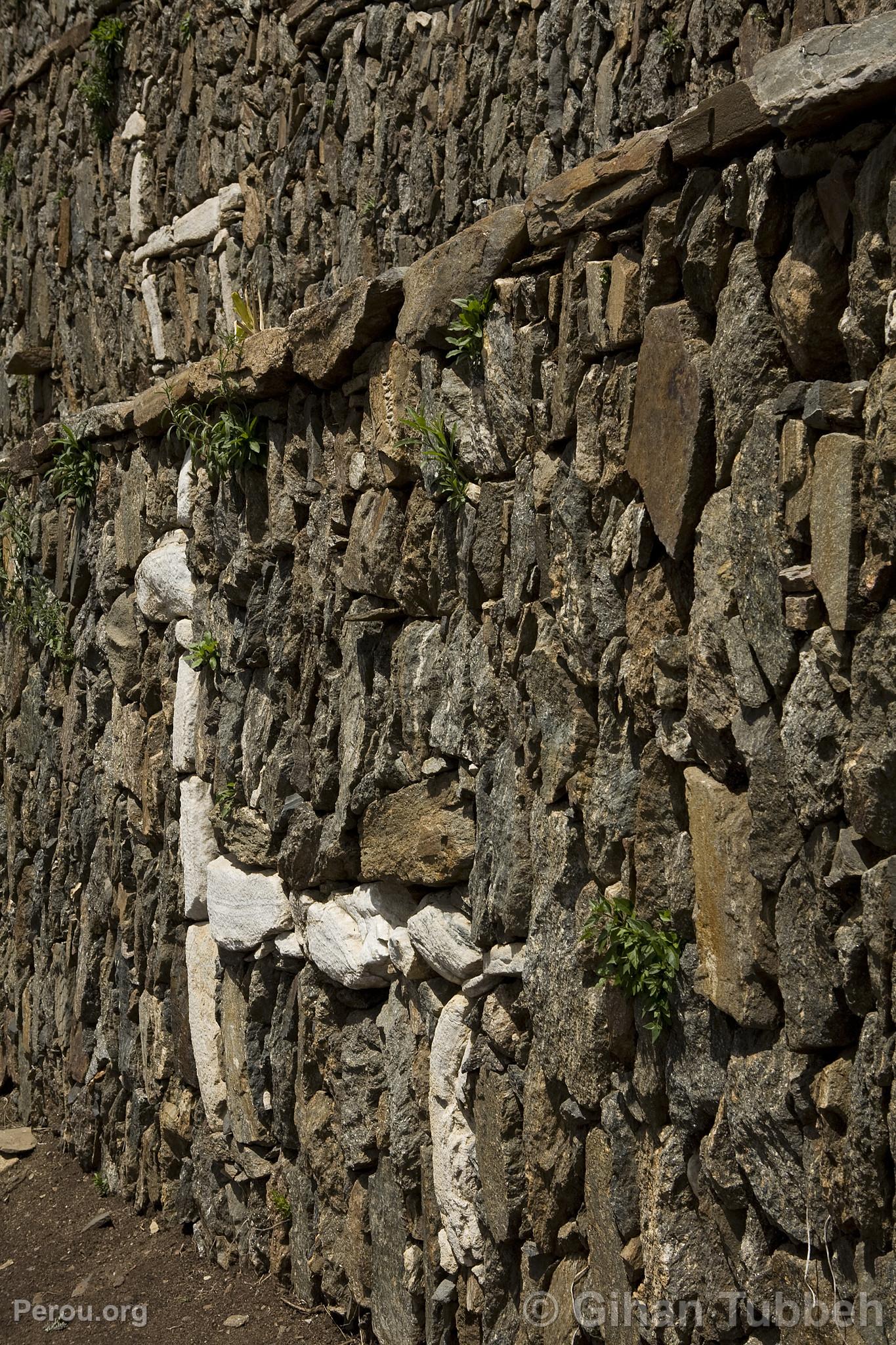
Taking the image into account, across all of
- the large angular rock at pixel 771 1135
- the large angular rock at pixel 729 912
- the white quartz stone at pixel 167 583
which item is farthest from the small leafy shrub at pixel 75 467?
the large angular rock at pixel 771 1135

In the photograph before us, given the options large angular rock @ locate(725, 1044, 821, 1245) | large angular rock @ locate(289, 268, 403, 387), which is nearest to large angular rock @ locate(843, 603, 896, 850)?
large angular rock @ locate(725, 1044, 821, 1245)

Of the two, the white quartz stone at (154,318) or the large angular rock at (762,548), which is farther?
the white quartz stone at (154,318)

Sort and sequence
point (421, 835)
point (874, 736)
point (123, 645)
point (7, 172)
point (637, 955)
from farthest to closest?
1. point (7, 172)
2. point (123, 645)
3. point (421, 835)
4. point (637, 955)
5. point (874, 736)

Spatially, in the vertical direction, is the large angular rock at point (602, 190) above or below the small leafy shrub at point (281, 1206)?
above

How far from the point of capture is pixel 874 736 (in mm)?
1914

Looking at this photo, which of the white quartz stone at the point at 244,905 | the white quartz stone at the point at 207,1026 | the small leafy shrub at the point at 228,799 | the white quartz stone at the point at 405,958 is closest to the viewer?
the white quartz stone at the point at 405,958

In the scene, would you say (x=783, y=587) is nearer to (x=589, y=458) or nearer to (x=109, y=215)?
(x=589, y=458)

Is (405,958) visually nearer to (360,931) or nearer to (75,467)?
(360,931)

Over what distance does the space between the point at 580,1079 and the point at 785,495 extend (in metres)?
1.30

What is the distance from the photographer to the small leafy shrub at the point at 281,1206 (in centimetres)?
420

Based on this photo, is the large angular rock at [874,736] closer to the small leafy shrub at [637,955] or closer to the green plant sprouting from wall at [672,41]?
the small leafy shrub at [637,955]

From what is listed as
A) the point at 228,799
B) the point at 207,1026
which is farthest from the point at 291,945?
the point at 207,1026

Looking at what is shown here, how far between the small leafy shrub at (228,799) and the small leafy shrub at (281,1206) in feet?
3.88

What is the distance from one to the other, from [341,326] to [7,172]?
174 inches
